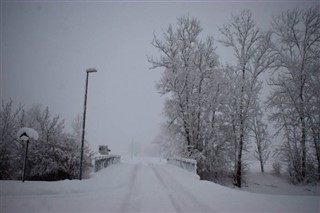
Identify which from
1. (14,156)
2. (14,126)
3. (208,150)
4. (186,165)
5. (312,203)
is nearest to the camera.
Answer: (312,203)

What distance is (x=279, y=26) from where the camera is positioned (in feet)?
58.1

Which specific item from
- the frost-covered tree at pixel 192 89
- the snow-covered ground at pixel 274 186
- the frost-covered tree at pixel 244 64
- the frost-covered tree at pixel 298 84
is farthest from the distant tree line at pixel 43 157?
the frost-covered tree at pixel 298 84

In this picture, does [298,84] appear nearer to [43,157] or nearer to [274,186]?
[274,186]

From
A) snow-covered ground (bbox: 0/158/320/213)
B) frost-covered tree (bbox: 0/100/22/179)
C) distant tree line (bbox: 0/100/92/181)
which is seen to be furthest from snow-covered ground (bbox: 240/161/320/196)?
frost-covered tree (bbox: 0/100/22/179)

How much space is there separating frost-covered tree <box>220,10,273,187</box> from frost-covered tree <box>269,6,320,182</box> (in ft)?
4.22

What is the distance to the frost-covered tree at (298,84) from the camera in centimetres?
1549

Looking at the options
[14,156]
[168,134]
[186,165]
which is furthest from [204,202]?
[14,156]

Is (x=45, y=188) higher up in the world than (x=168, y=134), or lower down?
lower down

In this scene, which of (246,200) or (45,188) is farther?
(45,188)

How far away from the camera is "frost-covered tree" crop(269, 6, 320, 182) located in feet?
50.8

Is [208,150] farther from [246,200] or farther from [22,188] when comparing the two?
[22,188]

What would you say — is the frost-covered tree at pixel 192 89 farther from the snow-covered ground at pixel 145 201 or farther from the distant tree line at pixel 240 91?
the snow-covered ground at pixel 145 201

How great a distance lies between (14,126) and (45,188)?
19.2 meters

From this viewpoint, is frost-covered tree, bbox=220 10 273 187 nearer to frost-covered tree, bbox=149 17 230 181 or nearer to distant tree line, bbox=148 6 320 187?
distant tree line, bbox=148 6 320 187
